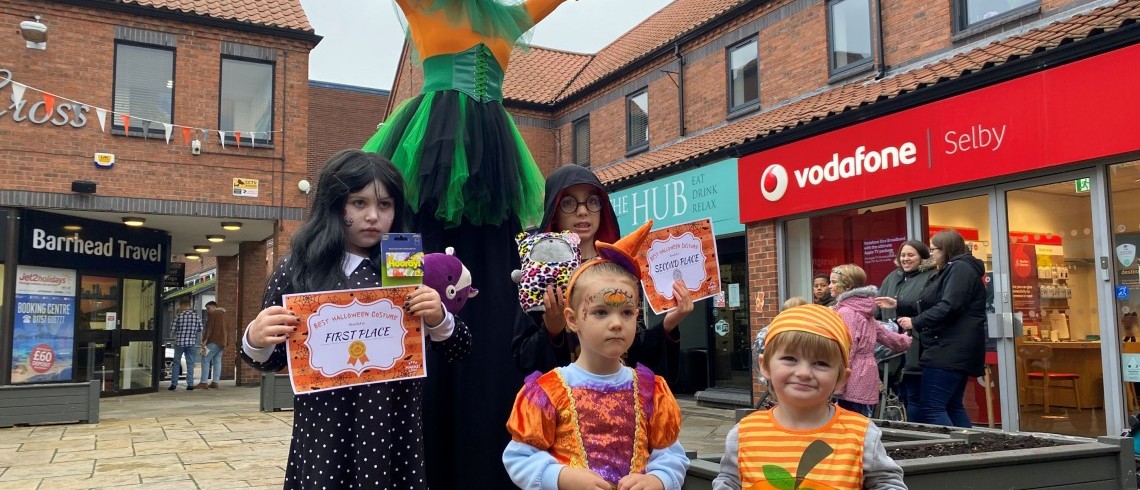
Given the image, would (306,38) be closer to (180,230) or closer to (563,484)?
(180,230)

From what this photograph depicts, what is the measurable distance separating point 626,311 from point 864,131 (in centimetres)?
745

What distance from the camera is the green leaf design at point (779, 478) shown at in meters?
2.11

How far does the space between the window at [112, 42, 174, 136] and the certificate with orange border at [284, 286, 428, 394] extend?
12734 mm

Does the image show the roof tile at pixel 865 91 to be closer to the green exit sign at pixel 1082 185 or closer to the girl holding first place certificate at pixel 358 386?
the green exit sign at pixel 1082 185

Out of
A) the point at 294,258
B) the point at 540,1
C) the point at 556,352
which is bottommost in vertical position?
the point at 556,352

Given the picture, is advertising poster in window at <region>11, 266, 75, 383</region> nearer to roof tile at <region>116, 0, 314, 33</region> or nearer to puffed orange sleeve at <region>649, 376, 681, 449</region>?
roof tile at <region>116, 0, 314, 33</region>

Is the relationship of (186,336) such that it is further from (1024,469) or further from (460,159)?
(1024,469)

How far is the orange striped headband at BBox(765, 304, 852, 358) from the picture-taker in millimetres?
2098

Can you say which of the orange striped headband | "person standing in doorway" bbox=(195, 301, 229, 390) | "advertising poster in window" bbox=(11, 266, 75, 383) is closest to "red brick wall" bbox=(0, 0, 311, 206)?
"advertising poster in window" bbox=(11, 266, 75, 383)

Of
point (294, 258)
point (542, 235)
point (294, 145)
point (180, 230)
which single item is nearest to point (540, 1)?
point (542, 235)

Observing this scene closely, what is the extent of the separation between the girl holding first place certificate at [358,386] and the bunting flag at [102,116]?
40.4 ft

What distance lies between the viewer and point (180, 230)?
15.7m

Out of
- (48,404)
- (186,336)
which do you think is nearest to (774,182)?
(48,404)

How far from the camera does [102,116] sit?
12.6 metres
